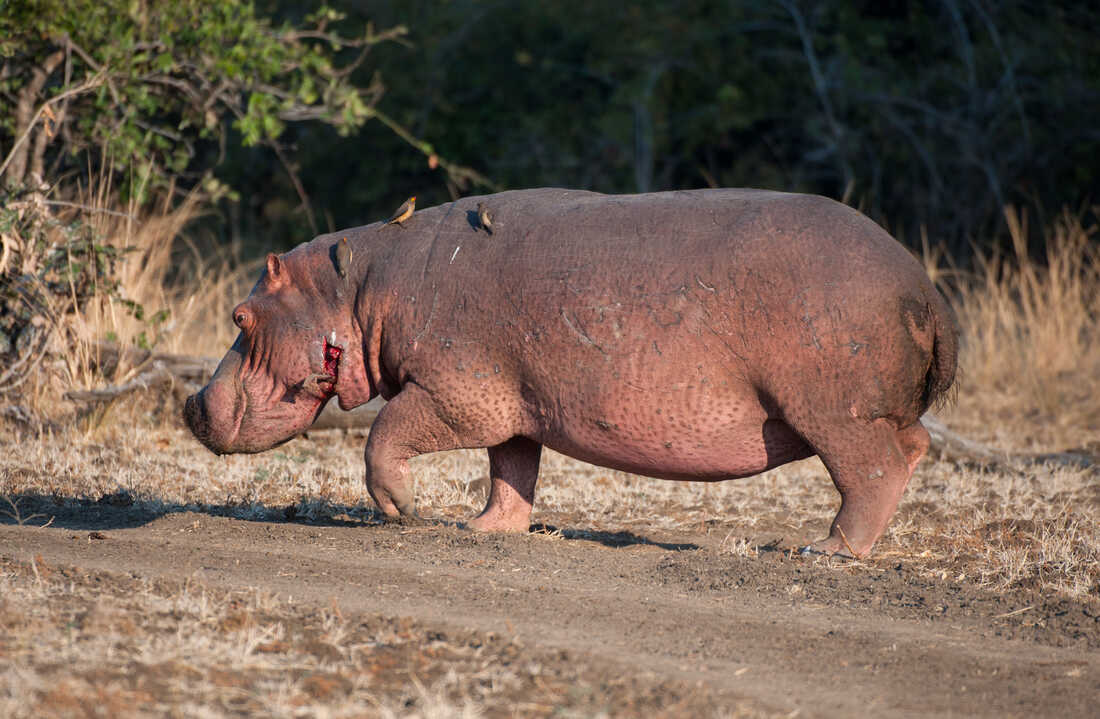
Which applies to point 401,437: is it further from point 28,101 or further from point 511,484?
point 28,101

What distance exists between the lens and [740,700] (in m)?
3.13

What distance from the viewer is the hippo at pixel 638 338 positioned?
4.53 meters

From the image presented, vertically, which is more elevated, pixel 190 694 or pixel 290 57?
pixel 290 57

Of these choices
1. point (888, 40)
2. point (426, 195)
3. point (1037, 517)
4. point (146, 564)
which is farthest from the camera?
point (426, 195)

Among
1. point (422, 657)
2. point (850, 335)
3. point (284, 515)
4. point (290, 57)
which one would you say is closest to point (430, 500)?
point (284, 515)

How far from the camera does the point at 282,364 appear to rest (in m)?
5.20

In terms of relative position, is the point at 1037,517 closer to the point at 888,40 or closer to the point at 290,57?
the point at 290,57

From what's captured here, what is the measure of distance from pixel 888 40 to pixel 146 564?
14.3 meters

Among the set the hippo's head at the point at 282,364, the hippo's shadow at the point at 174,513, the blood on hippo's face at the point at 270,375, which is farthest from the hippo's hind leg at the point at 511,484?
the blood on hippo's face at the point at 270,375

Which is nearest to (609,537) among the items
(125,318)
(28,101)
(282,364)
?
(282,364)

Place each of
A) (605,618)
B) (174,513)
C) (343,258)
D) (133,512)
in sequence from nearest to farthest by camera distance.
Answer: (605,618), (343,258), (174,513), (133,512)

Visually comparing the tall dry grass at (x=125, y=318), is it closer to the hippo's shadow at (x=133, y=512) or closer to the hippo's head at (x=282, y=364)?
the hippo's shadow at (x=133, y=512)

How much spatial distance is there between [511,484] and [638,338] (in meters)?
1.09

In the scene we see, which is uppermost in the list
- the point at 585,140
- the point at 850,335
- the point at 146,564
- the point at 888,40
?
the point at 888,40
